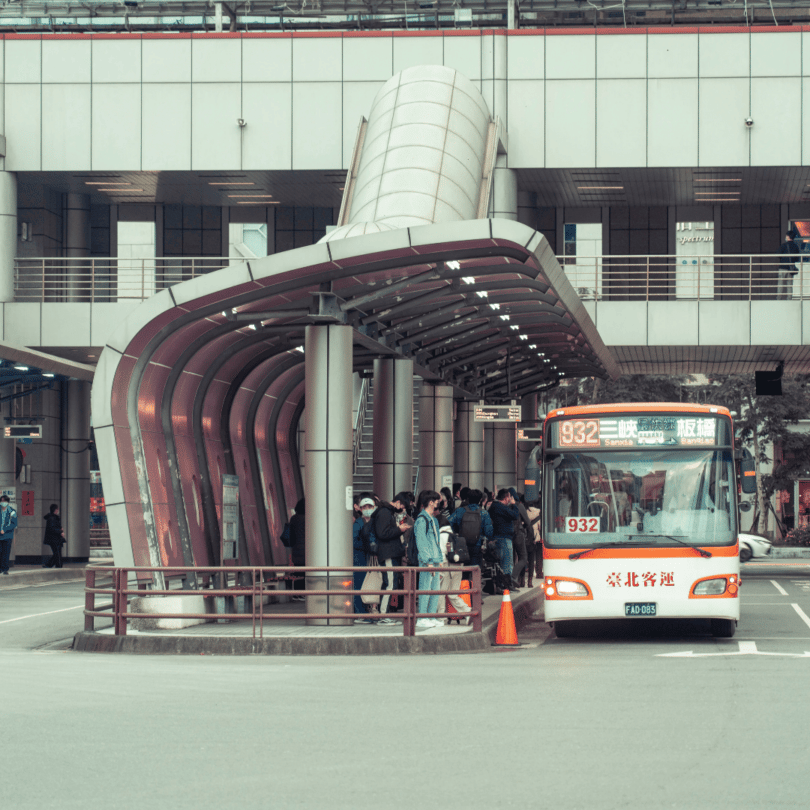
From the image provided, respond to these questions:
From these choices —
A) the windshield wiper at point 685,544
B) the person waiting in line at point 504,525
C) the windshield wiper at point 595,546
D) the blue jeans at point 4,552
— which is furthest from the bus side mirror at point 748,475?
the blue jeans at point 4,552

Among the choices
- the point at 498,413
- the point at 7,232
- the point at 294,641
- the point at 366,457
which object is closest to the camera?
the point at 294,641

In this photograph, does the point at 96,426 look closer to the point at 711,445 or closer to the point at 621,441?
the point at 621,441

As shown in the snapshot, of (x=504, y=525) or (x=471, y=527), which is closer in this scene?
(x=471, y=527)

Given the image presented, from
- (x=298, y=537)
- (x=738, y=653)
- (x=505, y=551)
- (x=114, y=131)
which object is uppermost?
(x=114, y=131)

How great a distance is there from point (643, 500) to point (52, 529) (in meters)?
21.8

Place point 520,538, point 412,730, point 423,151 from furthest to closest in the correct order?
1. point 423,151
2. point 520,538
3. point 412,730

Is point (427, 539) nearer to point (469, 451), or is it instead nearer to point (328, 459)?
point (328, 459)

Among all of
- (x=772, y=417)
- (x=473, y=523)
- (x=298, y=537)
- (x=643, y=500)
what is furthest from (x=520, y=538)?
(x=772, y=417)

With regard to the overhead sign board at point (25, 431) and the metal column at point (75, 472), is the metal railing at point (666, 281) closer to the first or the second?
the overhead sign board at point (25, 431)

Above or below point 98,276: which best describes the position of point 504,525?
below

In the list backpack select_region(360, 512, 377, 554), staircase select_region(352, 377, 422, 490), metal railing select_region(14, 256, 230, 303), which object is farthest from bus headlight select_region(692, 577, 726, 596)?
metal railing select_region(14, 256, 230, 303)

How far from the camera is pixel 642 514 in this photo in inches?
632

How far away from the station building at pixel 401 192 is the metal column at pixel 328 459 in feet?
10.9

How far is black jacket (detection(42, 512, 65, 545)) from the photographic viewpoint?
34344mm
